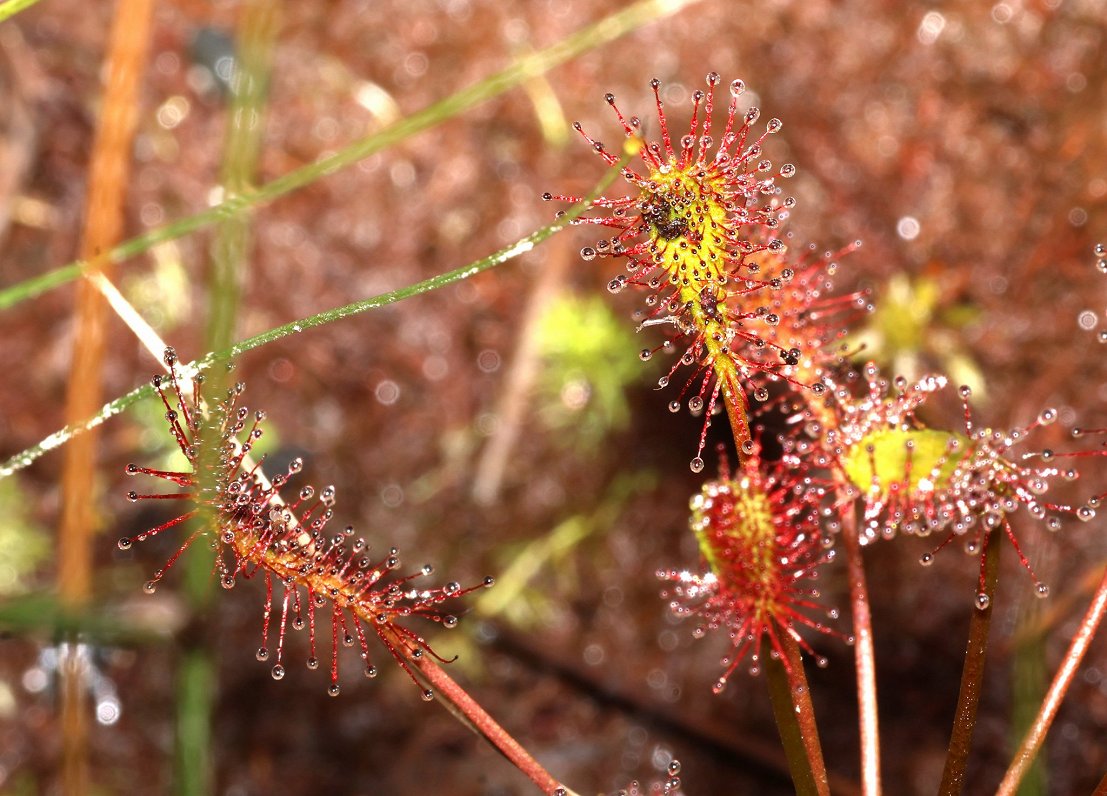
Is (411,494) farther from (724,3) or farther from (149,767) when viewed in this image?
(724,3)

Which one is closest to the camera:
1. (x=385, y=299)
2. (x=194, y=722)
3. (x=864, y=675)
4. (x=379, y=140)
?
(x=385, y=299)

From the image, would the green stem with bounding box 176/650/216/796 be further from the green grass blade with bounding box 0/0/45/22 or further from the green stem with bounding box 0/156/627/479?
the green grass blade with bounding box 0/0/45/22

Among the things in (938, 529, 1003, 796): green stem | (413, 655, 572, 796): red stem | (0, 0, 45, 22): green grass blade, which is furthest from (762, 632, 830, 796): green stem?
(0, 0, 45, 22): green grass blade

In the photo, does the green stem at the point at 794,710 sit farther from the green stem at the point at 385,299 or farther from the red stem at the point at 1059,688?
the green stem at the point at 385,299

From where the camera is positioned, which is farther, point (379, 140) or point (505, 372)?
point (505, 372)

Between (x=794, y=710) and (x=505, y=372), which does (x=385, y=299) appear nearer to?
(x=794, y=710)

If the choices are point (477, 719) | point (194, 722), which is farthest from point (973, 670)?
point (194, 722)
